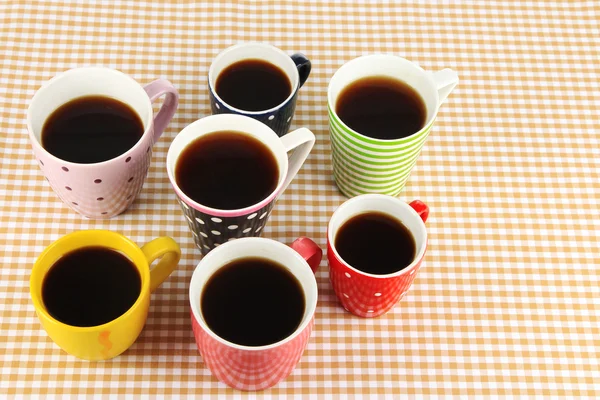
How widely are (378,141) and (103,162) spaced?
0.40 metres

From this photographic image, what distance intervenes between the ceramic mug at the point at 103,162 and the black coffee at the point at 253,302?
0.21m

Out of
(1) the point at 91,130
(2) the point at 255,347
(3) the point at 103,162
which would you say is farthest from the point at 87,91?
(2) the point at 255,347

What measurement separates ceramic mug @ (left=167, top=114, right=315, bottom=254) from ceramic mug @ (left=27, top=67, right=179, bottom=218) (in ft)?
0.22

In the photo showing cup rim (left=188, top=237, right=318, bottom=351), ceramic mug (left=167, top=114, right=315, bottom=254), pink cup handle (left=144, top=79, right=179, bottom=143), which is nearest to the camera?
cup rim (left=188, top=237, right=318, bottom=351)

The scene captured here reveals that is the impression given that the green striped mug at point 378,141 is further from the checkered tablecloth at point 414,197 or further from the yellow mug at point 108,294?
the yellow mug at point 108,294

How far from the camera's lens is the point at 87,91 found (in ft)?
3.58

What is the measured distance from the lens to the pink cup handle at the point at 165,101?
3.52 ft

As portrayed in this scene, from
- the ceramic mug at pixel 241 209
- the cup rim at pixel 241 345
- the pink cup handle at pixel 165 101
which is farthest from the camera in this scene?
the pink cup handle at pixel 165 101

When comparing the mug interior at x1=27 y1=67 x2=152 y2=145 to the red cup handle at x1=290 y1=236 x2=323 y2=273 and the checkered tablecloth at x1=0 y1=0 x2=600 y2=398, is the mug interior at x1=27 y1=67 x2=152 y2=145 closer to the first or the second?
the checkered tablecloth at x1=0 y1=0 x2=600 y2=398

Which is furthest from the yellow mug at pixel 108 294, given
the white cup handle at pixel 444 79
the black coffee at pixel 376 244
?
the white cup handle at pixel 444 79

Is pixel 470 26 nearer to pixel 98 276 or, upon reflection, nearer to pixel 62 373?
pixel 98 276

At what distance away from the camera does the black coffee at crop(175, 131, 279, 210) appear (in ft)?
3.31

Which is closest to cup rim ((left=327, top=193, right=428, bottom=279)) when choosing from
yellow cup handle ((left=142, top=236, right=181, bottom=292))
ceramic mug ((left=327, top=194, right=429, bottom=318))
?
ceramic mug ((left=327, top=194, right=429, bottom=318))

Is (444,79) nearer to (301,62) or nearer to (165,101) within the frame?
(301,62)
